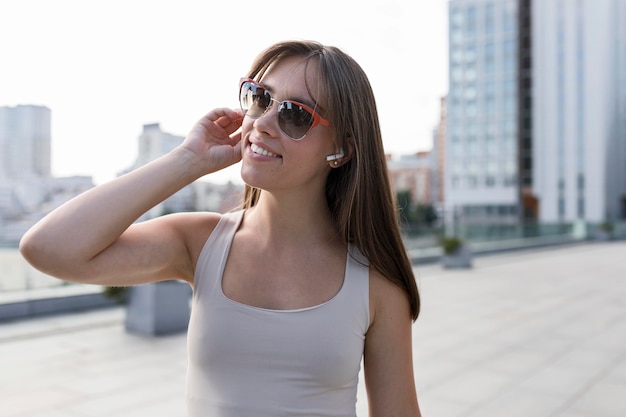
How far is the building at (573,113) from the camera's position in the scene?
2391 inches

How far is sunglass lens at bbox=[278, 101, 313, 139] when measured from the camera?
134 cm

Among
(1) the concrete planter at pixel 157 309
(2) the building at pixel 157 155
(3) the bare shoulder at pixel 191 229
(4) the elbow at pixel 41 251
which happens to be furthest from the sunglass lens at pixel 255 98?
(1) the concrete planter at pixel 157 309

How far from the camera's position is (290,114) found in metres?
1.34

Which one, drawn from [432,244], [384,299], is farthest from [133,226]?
[432,244]

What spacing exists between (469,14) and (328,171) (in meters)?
69.8

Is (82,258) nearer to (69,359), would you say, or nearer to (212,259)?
(212,259)

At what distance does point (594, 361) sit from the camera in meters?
6.14

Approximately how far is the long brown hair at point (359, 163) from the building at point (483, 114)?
63.2m

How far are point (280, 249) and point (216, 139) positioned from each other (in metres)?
0.33

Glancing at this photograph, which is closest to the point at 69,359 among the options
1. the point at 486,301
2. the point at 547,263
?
the point at 486,301

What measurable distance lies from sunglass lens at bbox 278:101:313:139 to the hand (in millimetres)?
A: 177

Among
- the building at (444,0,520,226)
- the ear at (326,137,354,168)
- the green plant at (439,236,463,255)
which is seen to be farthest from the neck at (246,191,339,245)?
the building at (444,0,520,226)

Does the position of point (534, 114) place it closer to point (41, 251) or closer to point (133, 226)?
point (133, 226)

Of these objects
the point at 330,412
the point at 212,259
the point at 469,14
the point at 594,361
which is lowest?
the point at 594,361
